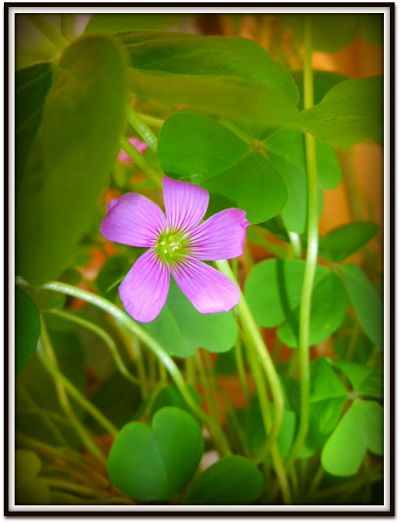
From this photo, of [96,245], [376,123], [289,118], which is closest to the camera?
[289,118]

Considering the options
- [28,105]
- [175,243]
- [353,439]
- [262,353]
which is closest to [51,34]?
[28,105]

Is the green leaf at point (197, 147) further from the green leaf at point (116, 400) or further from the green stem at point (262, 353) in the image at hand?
the green leaf at point (116, 400)

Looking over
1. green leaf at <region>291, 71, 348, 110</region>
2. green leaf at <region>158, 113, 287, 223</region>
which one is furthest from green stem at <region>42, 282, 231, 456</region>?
green leaf at <region>291, 71, 348, 110</region>

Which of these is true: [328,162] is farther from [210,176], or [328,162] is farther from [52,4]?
[52,4]

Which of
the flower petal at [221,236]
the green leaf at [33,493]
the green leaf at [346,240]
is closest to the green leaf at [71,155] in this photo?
the flower petal at [221,236]

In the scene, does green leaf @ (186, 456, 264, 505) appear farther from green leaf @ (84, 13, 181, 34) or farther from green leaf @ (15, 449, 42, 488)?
green leaf @ (84, 13, 181, 34)

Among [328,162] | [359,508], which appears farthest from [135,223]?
[359,508]
